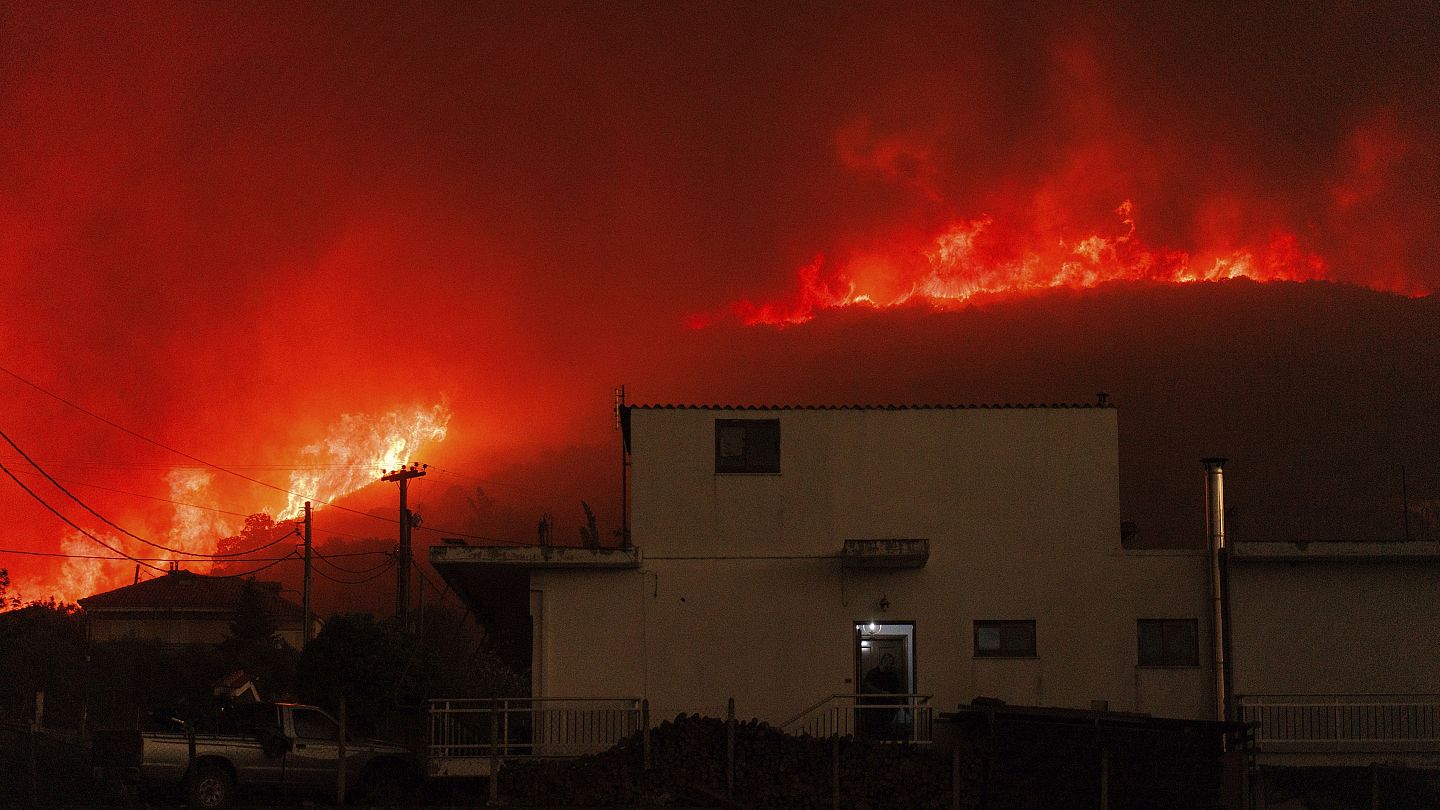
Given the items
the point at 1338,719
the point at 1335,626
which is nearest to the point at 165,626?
the point at 1335,626

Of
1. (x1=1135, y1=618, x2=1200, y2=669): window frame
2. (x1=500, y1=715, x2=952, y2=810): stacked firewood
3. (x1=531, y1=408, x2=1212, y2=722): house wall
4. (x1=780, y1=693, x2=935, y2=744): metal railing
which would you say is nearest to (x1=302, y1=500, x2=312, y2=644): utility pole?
(x1=531, y1=408, x2=1212, y2=722): house wall

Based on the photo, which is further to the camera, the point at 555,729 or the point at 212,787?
A: the point at 555,729

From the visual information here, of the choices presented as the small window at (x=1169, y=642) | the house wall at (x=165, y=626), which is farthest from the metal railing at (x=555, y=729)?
the house wall at (x=165, y=626)

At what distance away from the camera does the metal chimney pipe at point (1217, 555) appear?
23453 mm

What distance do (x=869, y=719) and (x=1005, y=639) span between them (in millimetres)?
2643

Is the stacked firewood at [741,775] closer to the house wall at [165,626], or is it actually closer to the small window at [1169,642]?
the small window at [1169,642]

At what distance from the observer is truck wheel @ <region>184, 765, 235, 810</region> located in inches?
834

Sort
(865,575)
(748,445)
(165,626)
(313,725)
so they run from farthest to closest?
(165,626), (748,445), (865,575), (313,725)

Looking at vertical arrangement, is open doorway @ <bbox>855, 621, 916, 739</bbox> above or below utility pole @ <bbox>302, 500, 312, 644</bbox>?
below

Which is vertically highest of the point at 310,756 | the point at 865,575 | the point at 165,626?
the point at 865,575

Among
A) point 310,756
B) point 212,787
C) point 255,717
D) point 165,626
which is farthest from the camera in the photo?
point 165,626

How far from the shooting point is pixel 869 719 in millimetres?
23719

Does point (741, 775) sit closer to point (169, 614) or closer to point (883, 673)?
point (883, 673)

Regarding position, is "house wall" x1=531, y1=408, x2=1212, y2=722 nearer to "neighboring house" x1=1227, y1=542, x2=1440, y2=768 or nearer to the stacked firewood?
"neighboring house" x1=1227, y1=542, x2=1440, y2=768
